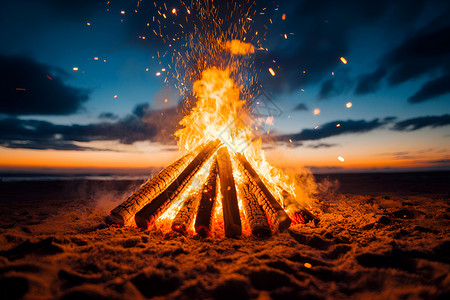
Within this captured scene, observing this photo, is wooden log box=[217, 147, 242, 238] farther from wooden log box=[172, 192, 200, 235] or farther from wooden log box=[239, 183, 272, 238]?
wooden log box=[172, 192, 200, 235]

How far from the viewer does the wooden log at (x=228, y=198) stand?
155 inches

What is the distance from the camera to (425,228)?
3.86 meters

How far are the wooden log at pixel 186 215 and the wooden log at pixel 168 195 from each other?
1.22 ft

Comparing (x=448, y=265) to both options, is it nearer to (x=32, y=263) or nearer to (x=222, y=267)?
(x=222, y=267)

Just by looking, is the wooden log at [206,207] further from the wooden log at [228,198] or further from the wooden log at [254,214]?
the wooden log at [254,214]

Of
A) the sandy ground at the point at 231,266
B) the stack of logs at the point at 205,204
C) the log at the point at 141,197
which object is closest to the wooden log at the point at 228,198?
the stack of logs at the point at 205,204

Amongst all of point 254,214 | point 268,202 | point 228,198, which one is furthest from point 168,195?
point 268,202

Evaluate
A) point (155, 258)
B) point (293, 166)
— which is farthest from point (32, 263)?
point (293, 166)

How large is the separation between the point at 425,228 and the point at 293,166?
23.8 feet

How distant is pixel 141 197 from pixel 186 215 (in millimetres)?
1197

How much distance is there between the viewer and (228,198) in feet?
15.8

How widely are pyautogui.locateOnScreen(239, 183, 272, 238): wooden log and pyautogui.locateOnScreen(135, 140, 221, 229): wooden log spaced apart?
1.47 metres

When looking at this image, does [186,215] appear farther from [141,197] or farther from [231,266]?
[231,266]

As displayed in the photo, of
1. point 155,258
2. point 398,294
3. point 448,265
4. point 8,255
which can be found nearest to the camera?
point 398,294
